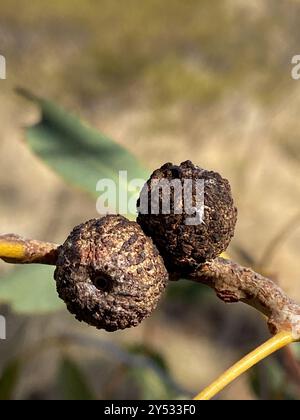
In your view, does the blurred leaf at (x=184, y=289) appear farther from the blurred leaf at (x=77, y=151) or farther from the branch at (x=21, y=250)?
the branch at (x=21, y=250)

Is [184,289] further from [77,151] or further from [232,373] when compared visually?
[232,373]

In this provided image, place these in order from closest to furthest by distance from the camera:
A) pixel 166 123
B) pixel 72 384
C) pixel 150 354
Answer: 1. pixel 72 384
2. pixel 150 354
3. pixel 166 123

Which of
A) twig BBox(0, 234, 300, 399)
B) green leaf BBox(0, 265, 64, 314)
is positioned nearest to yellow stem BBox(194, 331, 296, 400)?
twig BBox(0, 234, 300, 399)

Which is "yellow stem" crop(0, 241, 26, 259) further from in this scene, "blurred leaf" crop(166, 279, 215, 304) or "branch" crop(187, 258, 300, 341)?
"blurred leaf" crop(166, 279, 215, 304)

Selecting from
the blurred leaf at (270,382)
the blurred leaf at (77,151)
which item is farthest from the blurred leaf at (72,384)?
the blurred leaf at (77,151)

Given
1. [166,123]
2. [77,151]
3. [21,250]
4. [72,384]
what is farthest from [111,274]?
[166,123]

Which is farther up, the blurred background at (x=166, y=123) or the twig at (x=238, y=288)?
the blurred background at (x=166, y=123)

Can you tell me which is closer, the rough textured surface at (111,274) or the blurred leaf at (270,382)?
the rough textured surface at (111,274)
